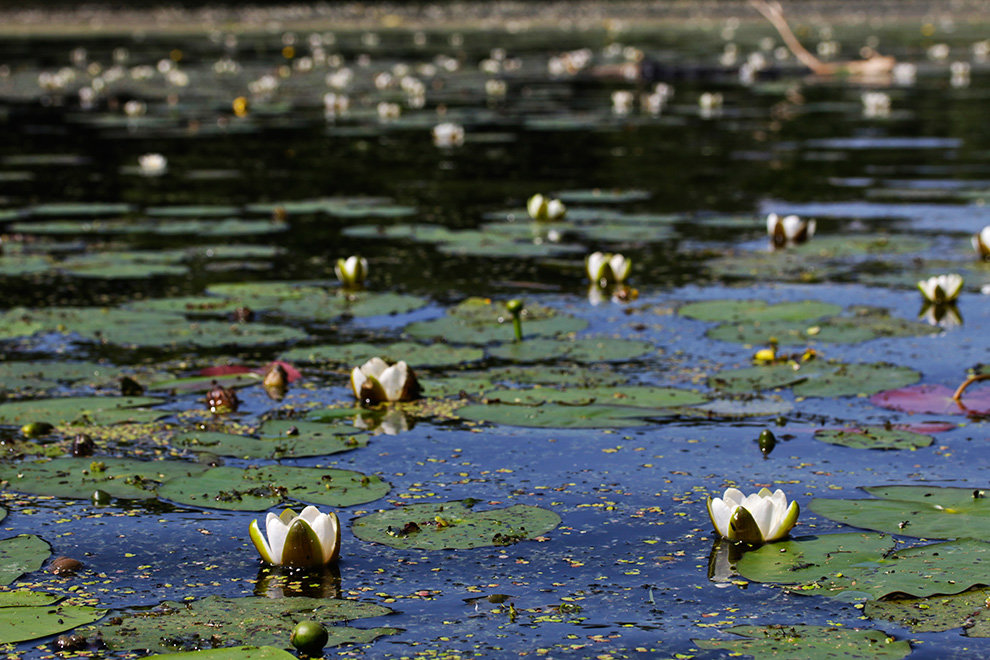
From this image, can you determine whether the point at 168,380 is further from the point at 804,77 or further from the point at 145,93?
the point at 804,77

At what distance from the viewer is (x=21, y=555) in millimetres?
3436

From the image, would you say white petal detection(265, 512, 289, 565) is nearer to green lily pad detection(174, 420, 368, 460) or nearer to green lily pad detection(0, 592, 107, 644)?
green lily pad detection(0, 592, 107, 644)

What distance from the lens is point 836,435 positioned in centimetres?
443

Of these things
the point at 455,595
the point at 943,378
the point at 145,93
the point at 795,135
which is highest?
the point at 145,93

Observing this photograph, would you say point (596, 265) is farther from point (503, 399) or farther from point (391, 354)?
point (503, 399)

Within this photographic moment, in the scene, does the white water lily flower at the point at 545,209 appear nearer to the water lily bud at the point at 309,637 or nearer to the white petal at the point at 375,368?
the white petal at the point at 375,368

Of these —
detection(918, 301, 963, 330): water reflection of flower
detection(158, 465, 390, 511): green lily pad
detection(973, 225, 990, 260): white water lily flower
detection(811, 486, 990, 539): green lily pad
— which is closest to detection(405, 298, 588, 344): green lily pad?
detection(918, 301, 963, 330): water reflection of flower

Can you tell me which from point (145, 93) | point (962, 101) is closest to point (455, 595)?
point (962, 101)

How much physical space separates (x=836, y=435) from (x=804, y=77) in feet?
64.6

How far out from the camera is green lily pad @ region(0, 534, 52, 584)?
3.32 m

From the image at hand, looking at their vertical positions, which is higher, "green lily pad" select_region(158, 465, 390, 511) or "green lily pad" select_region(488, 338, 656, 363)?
"green lily pad" select_region(488, 338, 656, 363)

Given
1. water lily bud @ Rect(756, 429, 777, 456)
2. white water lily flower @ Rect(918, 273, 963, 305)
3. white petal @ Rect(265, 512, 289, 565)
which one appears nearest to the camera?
white petal @ Rect(265, 512, 289, 565)

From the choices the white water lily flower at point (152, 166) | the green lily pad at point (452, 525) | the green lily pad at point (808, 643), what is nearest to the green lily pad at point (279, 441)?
the green lily pad at point (452, 525)

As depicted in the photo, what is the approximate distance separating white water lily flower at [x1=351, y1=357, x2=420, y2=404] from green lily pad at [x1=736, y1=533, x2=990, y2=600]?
1.87 metres
